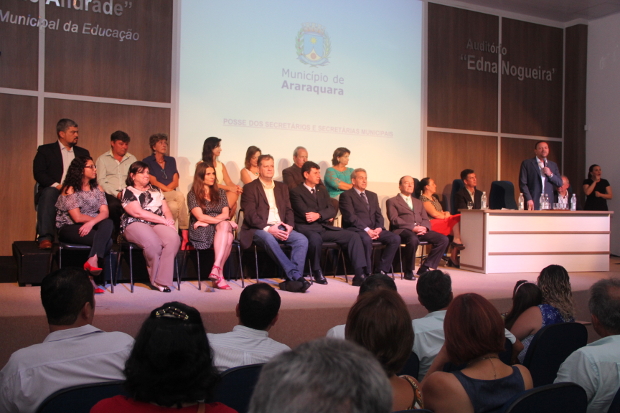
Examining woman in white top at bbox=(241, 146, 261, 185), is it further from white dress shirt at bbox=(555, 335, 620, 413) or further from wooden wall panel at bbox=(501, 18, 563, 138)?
white dress shirt at bbox=(555, 335, 620, 413)

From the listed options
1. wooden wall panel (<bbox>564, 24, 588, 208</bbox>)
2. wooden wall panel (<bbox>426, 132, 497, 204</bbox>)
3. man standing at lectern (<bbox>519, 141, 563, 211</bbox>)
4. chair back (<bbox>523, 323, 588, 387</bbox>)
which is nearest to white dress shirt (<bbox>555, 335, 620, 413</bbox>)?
chair back (<bbox>523, 323, 588, 387</bbox>)

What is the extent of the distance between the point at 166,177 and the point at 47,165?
112 centimetres

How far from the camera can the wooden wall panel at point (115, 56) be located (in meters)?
5.83

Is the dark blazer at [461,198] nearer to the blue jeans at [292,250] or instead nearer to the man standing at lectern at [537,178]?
the man standing at lectern at [537,178]

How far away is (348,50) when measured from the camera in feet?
23.8

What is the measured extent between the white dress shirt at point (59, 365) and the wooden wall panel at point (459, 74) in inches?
270

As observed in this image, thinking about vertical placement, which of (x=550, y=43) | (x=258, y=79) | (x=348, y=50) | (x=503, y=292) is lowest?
(x=503, y=292)

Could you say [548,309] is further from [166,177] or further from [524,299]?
[166,177]

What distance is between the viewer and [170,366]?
113cm

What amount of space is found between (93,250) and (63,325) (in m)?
2.46

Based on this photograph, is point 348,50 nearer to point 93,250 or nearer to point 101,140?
point 101,140

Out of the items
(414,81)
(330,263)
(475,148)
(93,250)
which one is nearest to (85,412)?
(93,250)

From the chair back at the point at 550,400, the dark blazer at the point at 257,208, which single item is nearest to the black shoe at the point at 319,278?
the dark blazer at the point at 257,208

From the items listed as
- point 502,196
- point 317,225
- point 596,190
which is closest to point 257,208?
point 317,225
